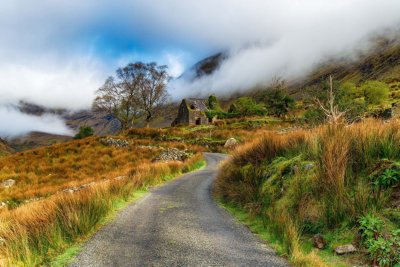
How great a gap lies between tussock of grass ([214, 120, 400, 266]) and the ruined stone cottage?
212 ft

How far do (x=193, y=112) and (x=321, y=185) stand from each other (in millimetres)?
69137

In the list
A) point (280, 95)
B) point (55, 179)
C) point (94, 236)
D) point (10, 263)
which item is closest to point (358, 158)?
point (94, 236)

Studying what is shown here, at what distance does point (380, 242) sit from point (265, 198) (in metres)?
3.80

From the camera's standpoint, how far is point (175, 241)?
20.3ft

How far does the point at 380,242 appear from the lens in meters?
4.69

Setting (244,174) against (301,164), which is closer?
(301,164)

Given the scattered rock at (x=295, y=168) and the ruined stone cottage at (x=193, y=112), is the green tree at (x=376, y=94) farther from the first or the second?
the scattered rock at (x=295, y=168)

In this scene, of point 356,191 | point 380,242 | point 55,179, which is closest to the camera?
point 380,242

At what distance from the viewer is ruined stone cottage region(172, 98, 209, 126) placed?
246 feet

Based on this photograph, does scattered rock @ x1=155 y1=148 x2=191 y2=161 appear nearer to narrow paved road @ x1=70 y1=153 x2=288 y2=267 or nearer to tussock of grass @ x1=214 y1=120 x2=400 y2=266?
narrow paved road @ x1=70 y1=153 x2=288 y2=267

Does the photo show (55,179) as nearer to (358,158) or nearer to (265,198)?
(265,198)

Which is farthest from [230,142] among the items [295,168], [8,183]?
[295,168]

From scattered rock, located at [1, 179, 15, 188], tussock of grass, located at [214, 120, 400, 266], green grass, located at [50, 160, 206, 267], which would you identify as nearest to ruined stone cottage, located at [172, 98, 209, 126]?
scattered rock, located at [1, 179, 15, 188]

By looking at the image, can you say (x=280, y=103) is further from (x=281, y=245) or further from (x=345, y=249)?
(x=345, y=249)
